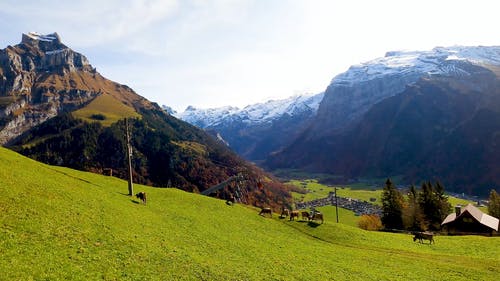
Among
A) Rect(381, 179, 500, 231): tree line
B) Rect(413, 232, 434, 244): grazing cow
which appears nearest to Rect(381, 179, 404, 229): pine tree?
Rect(381, 179, 500, 231): tree line

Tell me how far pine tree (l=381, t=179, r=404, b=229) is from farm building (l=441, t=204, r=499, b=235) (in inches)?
656

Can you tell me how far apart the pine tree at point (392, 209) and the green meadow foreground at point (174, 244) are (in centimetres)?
5307

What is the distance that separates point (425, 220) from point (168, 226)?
9977cm

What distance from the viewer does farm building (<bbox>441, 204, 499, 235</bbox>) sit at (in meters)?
95.9

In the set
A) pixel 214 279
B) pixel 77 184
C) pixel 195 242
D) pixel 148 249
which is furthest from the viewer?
pixel 77 184

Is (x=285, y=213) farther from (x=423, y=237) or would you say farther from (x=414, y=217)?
(x=414, y=217)

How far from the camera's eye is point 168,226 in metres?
46.4

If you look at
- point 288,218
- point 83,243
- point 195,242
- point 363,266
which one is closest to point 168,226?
point 195,242

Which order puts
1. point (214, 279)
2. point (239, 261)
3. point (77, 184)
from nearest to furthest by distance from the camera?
point (214, 279)
point (239, 261)
point (77, 184)

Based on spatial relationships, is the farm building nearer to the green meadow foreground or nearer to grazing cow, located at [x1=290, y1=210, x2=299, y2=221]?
the green meadow foreground

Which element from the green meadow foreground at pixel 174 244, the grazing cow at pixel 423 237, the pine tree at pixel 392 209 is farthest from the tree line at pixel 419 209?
the green meadow foreground at pixel 174 244

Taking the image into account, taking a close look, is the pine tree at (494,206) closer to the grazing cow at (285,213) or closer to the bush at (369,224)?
the bush at (369,224)

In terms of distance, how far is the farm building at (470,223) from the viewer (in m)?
95.9

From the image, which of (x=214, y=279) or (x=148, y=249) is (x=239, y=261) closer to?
(x=214, y=279)
